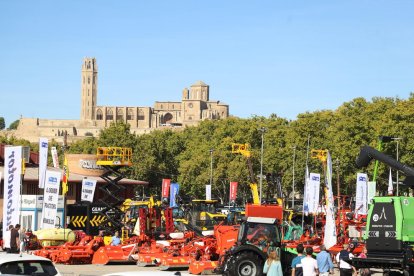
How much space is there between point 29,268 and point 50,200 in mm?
22250

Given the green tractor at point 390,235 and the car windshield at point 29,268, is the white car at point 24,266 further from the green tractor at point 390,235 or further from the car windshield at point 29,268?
the green tractor at point 390,235

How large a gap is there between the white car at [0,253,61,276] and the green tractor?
26.6 ft

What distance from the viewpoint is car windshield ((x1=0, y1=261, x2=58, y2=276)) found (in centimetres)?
1719

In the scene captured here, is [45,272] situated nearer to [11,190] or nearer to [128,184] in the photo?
[11,190]

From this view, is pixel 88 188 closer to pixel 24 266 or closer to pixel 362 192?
pixel 362 192

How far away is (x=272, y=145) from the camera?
113 metres

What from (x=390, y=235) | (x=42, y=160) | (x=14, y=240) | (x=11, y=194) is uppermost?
(x=42, y=160)

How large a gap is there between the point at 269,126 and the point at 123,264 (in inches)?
3359

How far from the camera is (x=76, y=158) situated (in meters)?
76.2

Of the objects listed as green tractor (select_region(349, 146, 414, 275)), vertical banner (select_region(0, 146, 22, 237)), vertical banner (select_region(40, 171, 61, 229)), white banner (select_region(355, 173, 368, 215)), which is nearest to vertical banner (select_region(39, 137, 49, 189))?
vertical banner (select_region(40, 171, 61, 229))

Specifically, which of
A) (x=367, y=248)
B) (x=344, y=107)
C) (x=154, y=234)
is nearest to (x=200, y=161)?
(x=344, y=107)

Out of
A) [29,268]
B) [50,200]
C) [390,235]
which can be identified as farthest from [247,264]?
[50,200]

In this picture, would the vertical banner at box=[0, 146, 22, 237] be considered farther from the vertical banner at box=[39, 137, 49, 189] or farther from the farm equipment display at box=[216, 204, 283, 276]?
the farm equipment display at box=[216, 204, 283, 276]

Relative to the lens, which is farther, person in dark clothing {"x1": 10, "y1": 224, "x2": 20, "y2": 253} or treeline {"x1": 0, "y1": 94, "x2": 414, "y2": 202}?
treeline {"x1": 0, "y1": 94, "x2": 414, "y2": 202}
